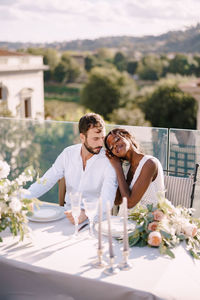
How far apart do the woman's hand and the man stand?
25 mm

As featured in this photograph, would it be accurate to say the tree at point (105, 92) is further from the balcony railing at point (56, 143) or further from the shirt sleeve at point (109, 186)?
the shirt sleeve at point (109, 186)

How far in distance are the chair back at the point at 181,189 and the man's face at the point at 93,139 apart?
516 mm

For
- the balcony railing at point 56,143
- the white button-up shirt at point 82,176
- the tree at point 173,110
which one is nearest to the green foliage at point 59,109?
the tree at point 173,110

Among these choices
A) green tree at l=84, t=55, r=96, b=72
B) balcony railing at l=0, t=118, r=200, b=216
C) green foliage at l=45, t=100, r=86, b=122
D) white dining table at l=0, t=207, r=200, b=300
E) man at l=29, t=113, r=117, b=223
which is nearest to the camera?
white dining table at l=0, t=207, r=200, b=300

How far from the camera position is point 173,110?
1521 inches

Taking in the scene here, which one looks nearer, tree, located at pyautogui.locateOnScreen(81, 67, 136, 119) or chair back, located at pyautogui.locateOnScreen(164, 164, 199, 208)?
chair back, located at pyautogui.locateOnScreen(164, 164, 199, 208)

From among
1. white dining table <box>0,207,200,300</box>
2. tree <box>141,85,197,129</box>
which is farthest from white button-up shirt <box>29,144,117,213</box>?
tree <box>141,85,197,129</box>

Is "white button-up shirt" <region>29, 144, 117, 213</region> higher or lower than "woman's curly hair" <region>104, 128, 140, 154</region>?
lower

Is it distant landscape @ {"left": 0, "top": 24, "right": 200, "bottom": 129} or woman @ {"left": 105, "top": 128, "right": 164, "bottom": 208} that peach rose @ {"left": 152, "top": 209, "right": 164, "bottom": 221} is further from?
distant landscape @ {"left": 0, "top": 24, "right": 200, "bottom": 129}

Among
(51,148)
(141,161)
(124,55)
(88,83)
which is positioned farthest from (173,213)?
(124,55)

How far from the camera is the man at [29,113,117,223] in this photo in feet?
7.26

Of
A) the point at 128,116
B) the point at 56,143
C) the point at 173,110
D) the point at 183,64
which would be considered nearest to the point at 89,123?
the point at 56,143

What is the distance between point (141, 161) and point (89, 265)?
0.94 meters

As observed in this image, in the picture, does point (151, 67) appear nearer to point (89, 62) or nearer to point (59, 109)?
point (89, 62)
